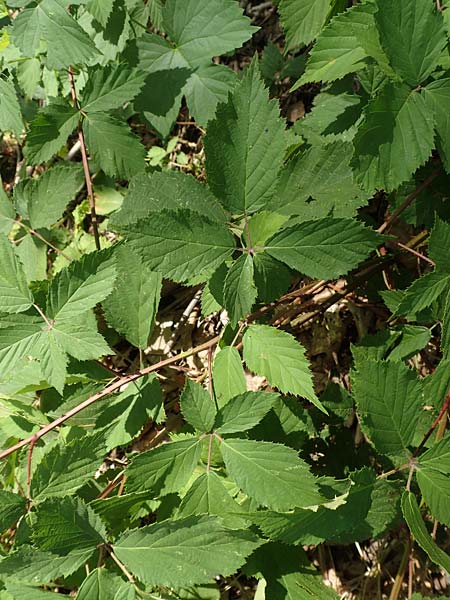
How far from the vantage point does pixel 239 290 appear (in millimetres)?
1162

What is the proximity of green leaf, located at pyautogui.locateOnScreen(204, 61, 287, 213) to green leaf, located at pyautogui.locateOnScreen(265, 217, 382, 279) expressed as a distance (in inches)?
4.3

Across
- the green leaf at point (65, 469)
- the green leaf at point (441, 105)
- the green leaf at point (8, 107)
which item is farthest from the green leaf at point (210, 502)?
the green leaf at point (8, 107)

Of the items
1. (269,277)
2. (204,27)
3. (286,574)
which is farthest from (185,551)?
(204,27)

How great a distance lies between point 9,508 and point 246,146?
914 millimetres

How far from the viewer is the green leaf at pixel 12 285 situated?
1.34m

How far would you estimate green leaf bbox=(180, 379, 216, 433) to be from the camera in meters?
1.26

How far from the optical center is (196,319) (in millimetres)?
2127

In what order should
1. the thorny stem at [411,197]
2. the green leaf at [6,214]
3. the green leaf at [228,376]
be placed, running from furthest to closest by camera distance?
the green leaf at [6,214] → the thorny stem at [411,197] → the green leaf at [228,376]

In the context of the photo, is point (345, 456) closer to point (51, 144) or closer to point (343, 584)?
point (343, 584)

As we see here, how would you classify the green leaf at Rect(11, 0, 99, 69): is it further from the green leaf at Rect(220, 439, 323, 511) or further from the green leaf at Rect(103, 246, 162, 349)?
the green leaf at Rect(220, 439, 323, 511)

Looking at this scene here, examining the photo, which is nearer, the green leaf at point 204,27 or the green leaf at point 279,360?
the green leaf at point 279,360

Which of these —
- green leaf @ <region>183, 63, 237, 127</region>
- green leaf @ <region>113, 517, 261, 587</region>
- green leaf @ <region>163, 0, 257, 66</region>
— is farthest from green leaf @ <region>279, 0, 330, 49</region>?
green leaf @ <region>113, 517, 261, 587</region>

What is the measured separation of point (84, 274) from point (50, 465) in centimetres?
43

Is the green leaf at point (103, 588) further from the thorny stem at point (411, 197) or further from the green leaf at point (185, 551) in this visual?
the thorny stem at point (411, 197)
